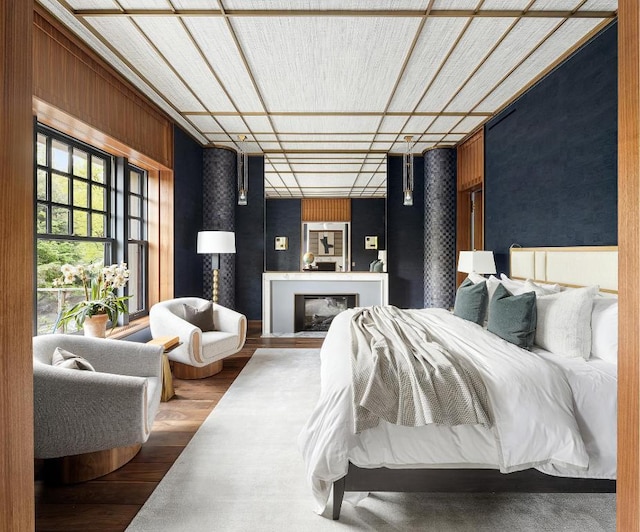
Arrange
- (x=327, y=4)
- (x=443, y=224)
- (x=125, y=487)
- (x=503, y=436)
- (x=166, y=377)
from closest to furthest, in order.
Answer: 1. (x=503, y=436)
2. (x=125, y=487)
3. (x=327, y=4)
4. (x=166, y=377)
5. (x=443, y=224)

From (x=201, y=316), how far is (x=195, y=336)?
0.62m

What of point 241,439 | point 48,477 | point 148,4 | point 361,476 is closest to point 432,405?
point 361,476

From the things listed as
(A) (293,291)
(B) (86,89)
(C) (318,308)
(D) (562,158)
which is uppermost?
(B) (86,89)

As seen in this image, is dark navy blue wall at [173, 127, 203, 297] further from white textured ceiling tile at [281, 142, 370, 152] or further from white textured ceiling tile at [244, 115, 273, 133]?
white textured ceiling tile at [281, 142, 370, 152]

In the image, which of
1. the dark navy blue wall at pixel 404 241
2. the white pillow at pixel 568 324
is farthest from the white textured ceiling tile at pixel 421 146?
the white pillow at pixel 568 324

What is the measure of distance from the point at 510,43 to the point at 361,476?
3173mm

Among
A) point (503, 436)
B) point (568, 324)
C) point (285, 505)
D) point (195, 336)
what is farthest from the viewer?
point (195, 336)

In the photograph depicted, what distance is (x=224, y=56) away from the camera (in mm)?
3184

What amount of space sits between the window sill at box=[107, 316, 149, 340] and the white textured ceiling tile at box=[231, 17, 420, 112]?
2.65 metres

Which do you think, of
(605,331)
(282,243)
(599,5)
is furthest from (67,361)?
(282,243)

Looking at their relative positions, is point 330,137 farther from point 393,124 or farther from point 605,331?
point 605,331

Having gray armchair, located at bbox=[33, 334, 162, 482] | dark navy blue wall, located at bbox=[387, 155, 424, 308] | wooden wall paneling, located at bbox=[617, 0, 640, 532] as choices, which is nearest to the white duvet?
gray armchair, located at bbox=[33, 334, 162, 482]

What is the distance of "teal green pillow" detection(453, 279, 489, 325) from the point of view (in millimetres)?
3229

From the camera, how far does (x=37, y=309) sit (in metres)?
2.94
